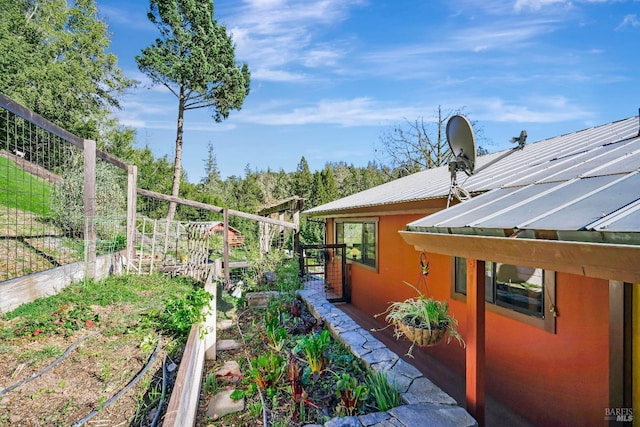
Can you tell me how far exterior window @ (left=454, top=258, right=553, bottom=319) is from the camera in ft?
10.4

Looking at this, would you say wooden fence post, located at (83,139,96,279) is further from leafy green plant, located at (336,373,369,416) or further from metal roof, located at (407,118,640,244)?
metal roof, located at (407,118,640,244)

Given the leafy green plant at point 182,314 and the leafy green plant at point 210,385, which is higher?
the leafy green plant at point 182,314

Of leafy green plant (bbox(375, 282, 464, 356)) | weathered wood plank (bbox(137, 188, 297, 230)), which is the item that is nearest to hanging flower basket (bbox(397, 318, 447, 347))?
leafy green plant (bbox(375, 282, 464, 356))

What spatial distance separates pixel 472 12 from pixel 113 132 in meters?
20.0

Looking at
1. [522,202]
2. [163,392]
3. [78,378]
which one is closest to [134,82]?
[78,378]

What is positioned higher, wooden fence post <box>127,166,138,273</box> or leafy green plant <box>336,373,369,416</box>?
wooden fence post <box>127,166,138,273</box>

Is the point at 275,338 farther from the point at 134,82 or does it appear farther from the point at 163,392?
the point at 134,82

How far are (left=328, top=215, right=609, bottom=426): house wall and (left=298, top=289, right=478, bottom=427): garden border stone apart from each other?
3.08 ft

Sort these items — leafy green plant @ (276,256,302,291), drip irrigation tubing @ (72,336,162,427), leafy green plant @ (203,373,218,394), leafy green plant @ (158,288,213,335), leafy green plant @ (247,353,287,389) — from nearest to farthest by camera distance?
drip irrigation tubing @ (72,336,162,427) < leafy green plant @ (247,353,287,389) < leafy green plant @ (203,373,218,394) < leafy green plant @ (158,288,213,335) < leafy green plant @ (276,256,302,291)

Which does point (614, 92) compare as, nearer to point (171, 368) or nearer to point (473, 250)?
point (473, 250)

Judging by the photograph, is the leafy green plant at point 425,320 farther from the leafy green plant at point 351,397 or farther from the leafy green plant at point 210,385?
the leafy green plant at point 210,385

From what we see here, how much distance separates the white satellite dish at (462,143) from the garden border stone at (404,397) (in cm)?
218

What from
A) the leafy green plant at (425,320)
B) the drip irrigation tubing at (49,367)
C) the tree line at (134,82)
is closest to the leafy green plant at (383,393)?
the leafy green plant at (425,320)

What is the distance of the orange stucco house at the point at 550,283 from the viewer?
4.57ft
